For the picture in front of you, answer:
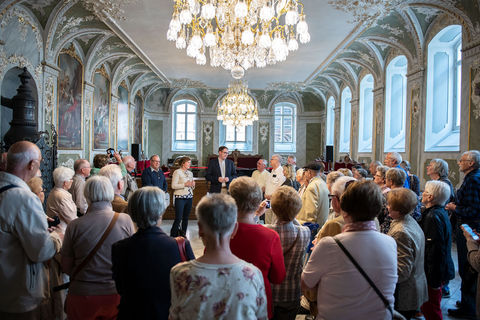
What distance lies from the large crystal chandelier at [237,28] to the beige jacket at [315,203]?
99.8 inches

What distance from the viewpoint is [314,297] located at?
2.32 meters

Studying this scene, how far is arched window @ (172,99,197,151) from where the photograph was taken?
21391mm

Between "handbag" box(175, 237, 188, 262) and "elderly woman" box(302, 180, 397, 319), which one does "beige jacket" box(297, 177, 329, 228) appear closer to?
"elderly woman" box(302, 180, 397, 319)

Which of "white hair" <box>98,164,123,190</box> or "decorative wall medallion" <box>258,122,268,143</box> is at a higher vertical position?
"decorative wall medallion" <box>258,122,268,143</box>

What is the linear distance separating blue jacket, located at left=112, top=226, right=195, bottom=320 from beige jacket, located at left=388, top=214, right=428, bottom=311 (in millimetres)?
1645

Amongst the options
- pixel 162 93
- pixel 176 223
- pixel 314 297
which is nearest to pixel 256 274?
pixel 314 297

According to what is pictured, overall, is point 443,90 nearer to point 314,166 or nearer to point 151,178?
point 314,166

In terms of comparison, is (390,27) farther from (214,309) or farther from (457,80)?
(214,309)

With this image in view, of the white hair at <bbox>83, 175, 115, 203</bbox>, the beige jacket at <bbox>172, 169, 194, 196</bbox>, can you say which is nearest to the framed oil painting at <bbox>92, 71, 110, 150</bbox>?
the beige jacket at <bbox>172, 169, 194, 196</bbox>

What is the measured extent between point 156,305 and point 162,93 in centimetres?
1985

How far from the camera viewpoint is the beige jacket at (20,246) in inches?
81.7

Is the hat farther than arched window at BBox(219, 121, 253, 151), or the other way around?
arched window at BBox(219, 121, 253, 151)

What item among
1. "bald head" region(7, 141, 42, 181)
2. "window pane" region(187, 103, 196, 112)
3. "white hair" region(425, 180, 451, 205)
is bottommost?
"white hair" region(425, 180, 451, 205)

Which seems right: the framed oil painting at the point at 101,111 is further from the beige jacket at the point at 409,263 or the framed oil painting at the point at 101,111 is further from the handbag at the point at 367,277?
the handbag at the point at 367,277
